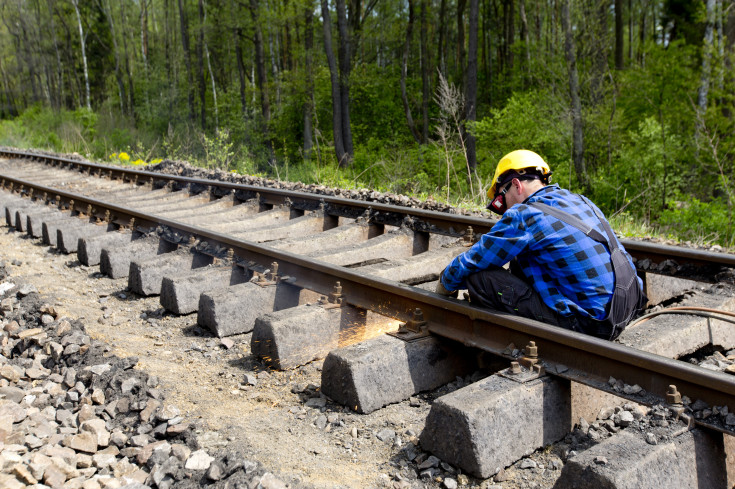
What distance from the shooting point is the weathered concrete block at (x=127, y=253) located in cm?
588

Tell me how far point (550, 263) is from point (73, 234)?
5.86 meters

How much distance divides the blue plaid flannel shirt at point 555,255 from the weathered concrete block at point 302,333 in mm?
935

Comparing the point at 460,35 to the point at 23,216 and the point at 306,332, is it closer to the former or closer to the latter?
the point at 23,216

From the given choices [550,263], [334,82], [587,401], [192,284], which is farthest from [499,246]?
[334,82]

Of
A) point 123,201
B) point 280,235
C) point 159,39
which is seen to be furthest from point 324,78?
point 159,39

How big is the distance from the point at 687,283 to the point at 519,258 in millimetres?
2350

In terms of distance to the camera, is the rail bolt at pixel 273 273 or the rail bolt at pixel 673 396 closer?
the rail bolt at pixel 673 396

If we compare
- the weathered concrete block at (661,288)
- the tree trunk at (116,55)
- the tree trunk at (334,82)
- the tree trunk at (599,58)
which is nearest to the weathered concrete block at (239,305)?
the weathered concrete block at (661,288)

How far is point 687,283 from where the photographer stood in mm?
4984

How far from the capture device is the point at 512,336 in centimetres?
321

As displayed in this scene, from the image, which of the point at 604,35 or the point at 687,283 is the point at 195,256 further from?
the point at 604,35

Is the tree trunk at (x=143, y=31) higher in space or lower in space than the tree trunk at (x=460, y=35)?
higher

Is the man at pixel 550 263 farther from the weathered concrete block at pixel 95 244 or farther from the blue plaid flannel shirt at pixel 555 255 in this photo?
the weathered concrete block at pixel 95 244

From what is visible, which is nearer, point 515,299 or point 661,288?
point 515,299
